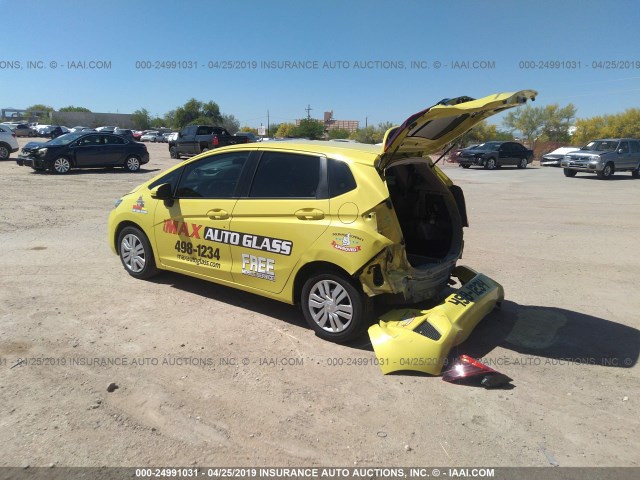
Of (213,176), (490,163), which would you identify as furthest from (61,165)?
(490,163)

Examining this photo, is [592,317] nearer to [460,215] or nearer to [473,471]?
[460,215]

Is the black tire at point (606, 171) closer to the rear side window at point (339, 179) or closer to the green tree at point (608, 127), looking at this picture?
the rear side window at point (339, 179)

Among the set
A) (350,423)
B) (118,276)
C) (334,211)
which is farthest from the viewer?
(118,276)

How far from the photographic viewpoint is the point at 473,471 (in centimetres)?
286

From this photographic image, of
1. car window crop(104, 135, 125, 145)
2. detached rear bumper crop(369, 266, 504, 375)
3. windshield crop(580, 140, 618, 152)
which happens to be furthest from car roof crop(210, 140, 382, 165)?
→ windshield crop(580, 140, 618, 152)

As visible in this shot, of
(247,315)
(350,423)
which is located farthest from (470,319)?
(247,315)

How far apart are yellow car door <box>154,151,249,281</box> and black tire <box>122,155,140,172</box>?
1584 centimetres

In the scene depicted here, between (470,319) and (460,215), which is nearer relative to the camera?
(470,319)

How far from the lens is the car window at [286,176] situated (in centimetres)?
453

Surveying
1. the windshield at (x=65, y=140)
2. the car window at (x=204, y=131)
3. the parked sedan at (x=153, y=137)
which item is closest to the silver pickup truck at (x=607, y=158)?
the car window at (x=204, y=131)

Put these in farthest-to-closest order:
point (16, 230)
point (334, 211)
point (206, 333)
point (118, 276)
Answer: point (16, 230) → point (118, 276) → point (206, 333) → point (334, 211)

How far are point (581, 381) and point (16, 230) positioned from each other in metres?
9.06

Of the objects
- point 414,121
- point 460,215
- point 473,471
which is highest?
point 414,121

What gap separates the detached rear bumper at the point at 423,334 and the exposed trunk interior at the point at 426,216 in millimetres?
806
